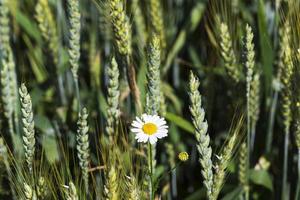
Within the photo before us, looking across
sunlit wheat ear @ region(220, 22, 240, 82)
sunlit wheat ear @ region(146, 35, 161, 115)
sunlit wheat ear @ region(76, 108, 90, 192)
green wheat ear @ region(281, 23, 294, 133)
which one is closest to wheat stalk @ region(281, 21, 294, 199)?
green wheat ear @ region(281, 23, 294, 133)

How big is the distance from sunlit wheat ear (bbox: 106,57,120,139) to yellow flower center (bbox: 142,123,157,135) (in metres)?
0.15

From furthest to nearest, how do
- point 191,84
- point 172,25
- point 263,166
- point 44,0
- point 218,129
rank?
point 172,25 < point 218,129 < point 44,0 < point 263,166 < point 191,84

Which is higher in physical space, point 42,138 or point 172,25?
point 172,25

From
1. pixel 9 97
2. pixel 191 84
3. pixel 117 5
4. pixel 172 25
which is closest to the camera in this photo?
pixel 191 84

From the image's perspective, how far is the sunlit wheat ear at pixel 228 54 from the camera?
1521 millimetres

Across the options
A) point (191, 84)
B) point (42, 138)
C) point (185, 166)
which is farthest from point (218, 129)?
point (191, 84)

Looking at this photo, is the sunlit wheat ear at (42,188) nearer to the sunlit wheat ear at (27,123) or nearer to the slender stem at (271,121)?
the sunlit wheat ear at (27,123)

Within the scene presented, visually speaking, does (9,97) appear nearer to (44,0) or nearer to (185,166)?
(44,0)

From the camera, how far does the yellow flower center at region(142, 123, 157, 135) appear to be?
1214mm

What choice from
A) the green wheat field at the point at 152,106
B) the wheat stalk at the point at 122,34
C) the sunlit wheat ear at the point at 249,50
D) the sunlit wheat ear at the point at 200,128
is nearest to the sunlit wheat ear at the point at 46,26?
the green wheat field at the point at 152,106

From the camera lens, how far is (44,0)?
1804 millimetres

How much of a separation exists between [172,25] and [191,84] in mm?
1044

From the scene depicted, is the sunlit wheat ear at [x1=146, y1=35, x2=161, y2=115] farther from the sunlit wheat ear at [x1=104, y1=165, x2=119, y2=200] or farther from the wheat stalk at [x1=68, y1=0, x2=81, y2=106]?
the wheat stalk at [x1=68, y1=0, x2=81, y2=106]

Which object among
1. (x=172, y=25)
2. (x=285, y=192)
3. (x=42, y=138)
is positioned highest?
(x=172, y=25)
